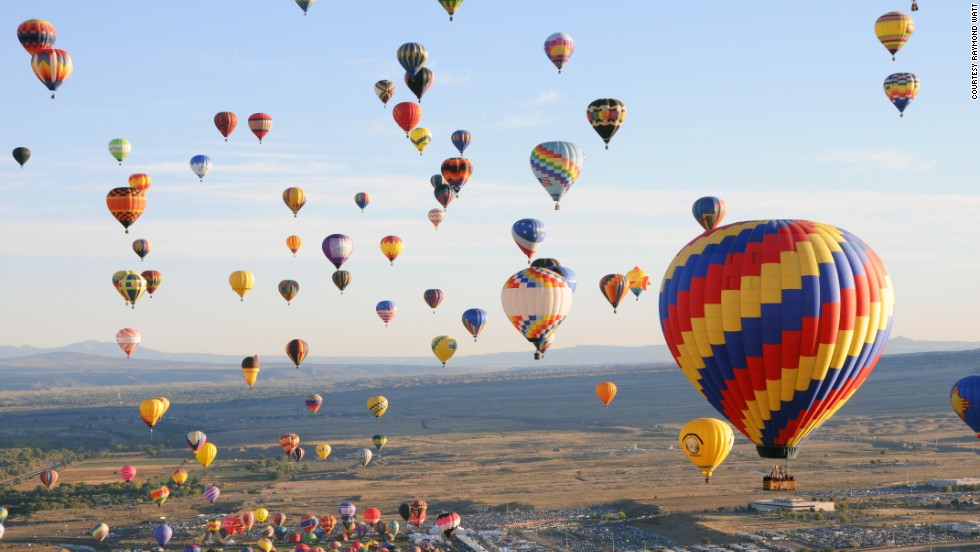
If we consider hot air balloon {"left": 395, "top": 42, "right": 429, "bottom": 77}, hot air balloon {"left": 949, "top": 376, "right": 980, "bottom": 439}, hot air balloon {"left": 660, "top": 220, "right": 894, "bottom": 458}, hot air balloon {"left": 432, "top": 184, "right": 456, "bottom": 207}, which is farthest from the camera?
hot air balloon {"left": 432, "top": 184, "right": 456, "bottom": 207}

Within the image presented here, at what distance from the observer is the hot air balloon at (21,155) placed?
70500 millimetres

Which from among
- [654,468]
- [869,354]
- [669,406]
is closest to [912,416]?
[669,406]

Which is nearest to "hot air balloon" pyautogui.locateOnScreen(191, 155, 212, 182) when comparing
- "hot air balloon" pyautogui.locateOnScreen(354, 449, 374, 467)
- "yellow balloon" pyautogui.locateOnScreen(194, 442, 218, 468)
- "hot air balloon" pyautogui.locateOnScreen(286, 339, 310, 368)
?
"hot air balloon" pyautogui.locateOnScreen(286, 339, 310, 368)

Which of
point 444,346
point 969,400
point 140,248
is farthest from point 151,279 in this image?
point 969,400

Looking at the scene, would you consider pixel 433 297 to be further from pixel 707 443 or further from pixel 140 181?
pixel 707 443

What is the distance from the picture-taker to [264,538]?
64125 mm

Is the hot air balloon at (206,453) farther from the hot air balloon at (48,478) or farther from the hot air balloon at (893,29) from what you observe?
the hot air balloon at (893,29)

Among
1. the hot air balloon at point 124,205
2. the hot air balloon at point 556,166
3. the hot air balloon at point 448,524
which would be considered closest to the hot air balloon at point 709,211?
the hot air balloon at point 556,166

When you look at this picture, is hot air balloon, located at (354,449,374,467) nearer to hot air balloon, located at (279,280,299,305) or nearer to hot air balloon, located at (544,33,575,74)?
hot air balloon, located at (279,280,299,305)

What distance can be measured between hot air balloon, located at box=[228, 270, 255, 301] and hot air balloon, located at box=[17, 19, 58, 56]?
26.1 m

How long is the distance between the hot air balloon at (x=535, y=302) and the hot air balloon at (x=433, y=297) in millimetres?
23107

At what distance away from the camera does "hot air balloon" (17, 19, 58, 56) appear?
5978 cm

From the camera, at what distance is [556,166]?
192 ft

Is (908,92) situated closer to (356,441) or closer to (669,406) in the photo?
(356,441)
